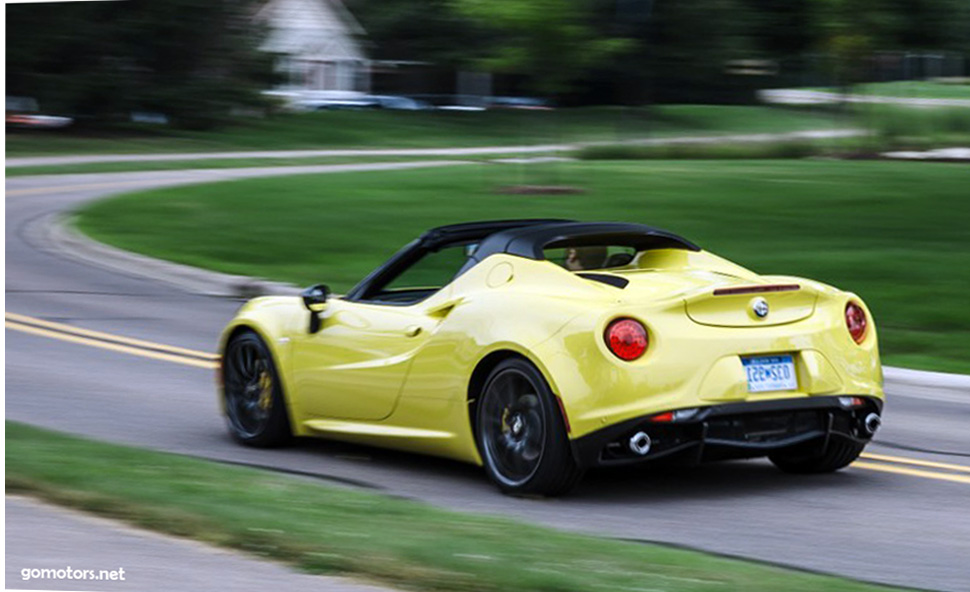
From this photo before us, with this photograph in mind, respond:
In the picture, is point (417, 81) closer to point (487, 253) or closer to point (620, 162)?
point (620, 162)

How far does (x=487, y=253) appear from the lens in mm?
8211

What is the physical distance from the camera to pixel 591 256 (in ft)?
27.6

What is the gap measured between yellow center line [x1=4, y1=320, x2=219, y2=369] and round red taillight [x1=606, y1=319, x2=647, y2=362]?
5650 mm

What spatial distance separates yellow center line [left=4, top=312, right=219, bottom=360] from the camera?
13.2 m

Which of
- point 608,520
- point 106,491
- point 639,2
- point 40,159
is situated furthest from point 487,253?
point 40,159

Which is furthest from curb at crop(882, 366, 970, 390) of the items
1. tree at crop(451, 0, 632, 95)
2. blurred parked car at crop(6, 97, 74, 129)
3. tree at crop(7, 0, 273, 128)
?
tree at crop(7, 0, 273, 128)

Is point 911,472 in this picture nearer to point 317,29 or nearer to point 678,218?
point 678,218

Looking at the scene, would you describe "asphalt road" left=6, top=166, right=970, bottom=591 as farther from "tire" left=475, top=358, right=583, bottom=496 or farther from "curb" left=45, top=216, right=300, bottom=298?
"curb" left=45, top=216, right=300, bottom=298

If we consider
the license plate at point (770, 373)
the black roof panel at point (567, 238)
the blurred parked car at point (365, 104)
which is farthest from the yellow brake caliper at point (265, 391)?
the blurred parked car at point (365, 104)

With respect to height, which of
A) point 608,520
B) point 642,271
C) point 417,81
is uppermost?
point 642,271

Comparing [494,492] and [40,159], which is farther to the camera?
[40,159]

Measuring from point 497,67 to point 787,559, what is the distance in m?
18.7

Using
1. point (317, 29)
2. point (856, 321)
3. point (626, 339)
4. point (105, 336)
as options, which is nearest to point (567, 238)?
point (626, 339)

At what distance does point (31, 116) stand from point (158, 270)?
113 ft
